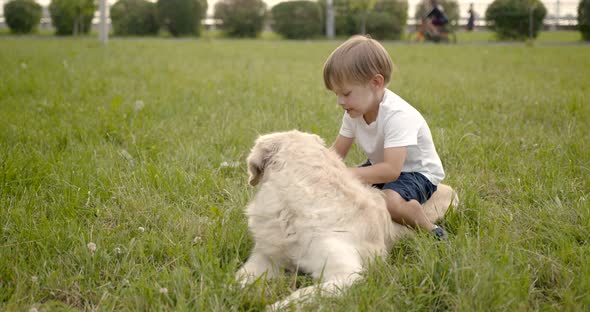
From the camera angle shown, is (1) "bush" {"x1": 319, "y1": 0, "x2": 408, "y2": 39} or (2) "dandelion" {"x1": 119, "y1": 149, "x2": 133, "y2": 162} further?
(1) "bush" {"x1": 319, "y1": 0, "x2": 408, "y2": 39}

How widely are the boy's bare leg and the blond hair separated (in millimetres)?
750

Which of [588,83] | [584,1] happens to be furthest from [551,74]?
[584,1]

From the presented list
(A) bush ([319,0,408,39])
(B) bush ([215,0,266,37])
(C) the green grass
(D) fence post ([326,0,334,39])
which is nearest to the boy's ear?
(C) the green grass

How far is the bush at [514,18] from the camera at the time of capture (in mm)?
23828

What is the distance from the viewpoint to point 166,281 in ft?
6.83

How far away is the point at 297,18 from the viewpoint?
26969 millimetres

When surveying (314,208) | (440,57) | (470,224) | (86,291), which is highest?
(440,57)

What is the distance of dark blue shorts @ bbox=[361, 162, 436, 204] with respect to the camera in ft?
9.43

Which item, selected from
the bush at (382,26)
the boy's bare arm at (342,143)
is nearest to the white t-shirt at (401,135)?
the boy's bare arm at (342,143)

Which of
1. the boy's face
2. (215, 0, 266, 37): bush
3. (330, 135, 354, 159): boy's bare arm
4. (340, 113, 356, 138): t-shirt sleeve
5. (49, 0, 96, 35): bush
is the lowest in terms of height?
(330, 135, 354, 159): boy's bare arm

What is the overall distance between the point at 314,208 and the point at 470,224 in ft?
3.63

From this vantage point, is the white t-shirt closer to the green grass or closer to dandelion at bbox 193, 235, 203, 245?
dandelion at bbox 193, 235, 203, 245

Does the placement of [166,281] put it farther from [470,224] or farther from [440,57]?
[440,57]

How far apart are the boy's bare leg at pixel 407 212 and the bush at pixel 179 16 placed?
25689 mm
